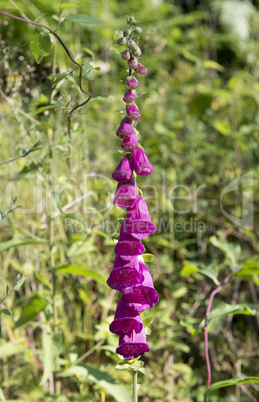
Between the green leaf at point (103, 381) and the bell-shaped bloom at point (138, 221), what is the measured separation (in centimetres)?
63

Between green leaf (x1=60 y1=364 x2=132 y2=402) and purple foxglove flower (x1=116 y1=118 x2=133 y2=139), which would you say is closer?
purple foxglove flower (x1=116 y1=118 x2=133 y2=139)

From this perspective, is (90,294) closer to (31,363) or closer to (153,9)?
(31,363)

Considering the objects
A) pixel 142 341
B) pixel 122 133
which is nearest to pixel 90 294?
pixel 142 341

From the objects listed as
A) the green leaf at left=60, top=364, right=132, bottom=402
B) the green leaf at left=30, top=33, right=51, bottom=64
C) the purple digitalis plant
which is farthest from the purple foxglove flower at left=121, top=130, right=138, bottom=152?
the green leaf at left=60, top=364, right=132, bottom=402

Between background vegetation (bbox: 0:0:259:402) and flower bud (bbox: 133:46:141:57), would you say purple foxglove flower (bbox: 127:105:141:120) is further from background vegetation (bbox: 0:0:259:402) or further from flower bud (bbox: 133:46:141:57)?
background vegetation (bbox: 0:0:259:402)

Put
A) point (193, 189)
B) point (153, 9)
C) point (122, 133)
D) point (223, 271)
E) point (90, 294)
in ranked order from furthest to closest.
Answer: point (153, 9) → point (193, 189) → point (223, 271) → point (90, 294) → point (122, 133)

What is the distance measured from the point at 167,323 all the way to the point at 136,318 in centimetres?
79

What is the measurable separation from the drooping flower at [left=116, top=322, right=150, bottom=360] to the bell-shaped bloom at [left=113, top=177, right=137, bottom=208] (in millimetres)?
270

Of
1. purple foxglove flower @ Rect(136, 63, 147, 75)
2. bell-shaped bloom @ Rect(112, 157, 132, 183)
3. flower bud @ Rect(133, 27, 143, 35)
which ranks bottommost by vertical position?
bell-shaped bloom @ Rect(112, 157, 132, 183)

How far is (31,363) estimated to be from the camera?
1.46m

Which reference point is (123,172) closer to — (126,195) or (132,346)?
(126,195)

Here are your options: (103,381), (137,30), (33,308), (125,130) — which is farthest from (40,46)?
(103,381)

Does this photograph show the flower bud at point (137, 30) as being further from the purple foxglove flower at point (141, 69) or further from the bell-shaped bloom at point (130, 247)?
the bell-shaped bloom at point (130, 247)

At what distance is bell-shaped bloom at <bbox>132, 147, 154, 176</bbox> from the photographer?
730 millimetres
